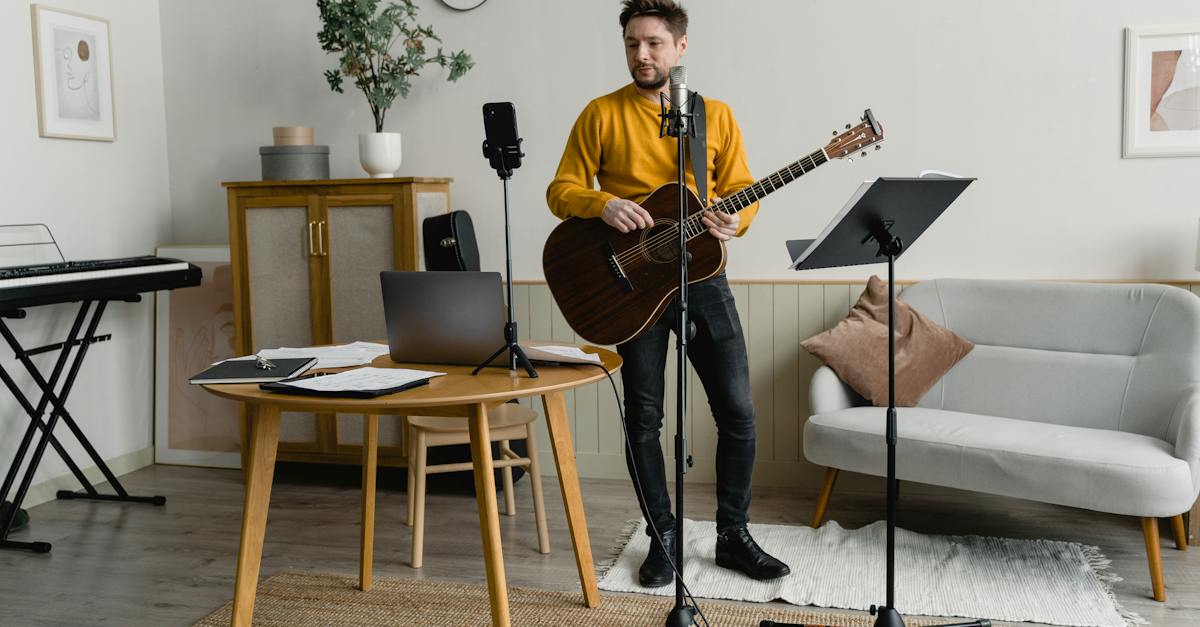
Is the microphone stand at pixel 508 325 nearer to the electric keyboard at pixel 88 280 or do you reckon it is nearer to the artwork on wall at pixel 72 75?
the electric keyboard at pixel 88 280

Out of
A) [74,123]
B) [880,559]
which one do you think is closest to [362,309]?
[74,123]

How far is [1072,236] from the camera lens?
3473 millimetres

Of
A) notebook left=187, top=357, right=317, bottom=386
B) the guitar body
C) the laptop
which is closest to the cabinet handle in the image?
the guitar body

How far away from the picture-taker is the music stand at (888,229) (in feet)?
6.84

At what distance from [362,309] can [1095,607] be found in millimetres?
2579

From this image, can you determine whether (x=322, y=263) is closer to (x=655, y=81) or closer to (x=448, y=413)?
(x=655, y=81)

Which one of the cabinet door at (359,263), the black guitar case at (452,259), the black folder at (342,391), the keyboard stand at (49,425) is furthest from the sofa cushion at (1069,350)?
the keyboard stand at (49,425)

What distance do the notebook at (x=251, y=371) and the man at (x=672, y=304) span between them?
0.81 meters

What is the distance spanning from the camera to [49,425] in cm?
354

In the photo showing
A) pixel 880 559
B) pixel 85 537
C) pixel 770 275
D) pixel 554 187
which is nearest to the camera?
pixel 554 187

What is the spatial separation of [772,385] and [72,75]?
292cm

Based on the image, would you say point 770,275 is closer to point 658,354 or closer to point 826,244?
point 658,354

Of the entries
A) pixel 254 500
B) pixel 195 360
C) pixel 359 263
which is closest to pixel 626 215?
pixel 254 500

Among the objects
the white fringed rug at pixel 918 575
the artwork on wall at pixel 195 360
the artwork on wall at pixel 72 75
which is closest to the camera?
the white fringed rug at pixel 918 575
